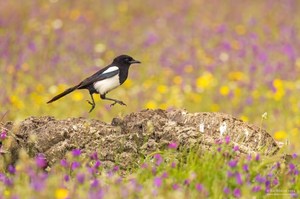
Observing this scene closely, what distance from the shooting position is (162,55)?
13.2 meters

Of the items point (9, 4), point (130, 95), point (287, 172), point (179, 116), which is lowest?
point (287, 172)

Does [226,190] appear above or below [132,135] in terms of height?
below

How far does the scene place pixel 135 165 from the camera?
18.3 ft

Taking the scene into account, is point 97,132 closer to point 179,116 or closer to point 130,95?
point 179,116

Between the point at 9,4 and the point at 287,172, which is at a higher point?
the point at 9,4

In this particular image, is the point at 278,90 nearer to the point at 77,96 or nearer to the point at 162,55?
the point at 77,96

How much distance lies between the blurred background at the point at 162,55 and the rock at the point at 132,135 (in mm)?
1121

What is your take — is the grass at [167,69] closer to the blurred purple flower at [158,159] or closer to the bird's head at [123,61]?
the blurred purple flower at [158,159]

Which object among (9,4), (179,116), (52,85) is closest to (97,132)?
(179,116)

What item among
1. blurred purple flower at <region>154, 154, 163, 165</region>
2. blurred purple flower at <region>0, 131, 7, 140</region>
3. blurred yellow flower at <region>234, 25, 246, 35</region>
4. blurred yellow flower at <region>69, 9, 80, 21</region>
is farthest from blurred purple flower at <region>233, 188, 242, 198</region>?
blurred yellow flower at <region>69, 9, 80, 21</region>

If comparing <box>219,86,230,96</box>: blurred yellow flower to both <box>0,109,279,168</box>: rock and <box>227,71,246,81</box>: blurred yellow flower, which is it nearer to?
<box>227,71,246,81</box>: blurred yellow flower

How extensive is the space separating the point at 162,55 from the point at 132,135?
747cm

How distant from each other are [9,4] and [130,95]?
20.7 feet

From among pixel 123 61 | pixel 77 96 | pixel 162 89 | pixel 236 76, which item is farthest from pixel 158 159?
pixel 236 76
